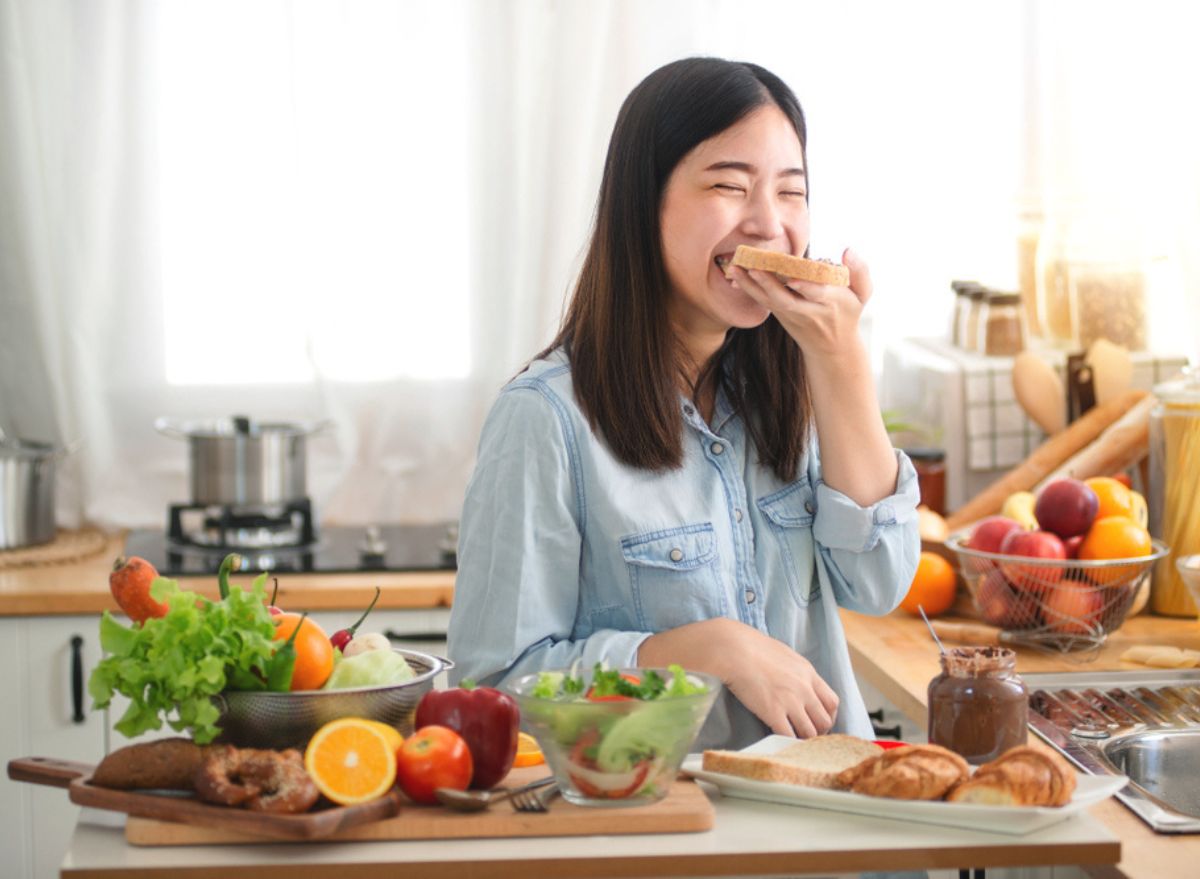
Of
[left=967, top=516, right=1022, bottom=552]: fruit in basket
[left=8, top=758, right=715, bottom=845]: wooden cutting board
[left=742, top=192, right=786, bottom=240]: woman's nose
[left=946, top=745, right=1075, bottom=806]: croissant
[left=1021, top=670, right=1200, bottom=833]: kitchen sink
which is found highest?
[left=742, top=192, right=786, bottom=240]: woman's nose

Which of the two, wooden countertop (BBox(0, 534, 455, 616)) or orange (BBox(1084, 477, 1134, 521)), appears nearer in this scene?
orange (BBox(1084, 477, 1134, 521))

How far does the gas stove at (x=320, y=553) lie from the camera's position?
2.79 m

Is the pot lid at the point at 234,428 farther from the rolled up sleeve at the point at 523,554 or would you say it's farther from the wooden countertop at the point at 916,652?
the rolled up sleeve at the point at 523,554

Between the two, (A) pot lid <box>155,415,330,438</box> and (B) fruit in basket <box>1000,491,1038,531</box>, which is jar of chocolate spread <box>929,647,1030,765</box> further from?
(A) pot lid <box>155,415,330,438</box>

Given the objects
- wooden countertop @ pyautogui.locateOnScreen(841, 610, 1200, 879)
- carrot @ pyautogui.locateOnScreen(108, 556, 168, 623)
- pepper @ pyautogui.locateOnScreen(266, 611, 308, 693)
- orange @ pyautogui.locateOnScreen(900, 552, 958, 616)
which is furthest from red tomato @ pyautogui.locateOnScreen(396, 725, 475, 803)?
orange @ pyautogui.locateOnScreen(900, 552, 958, 616)

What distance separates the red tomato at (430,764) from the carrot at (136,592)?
242 mm

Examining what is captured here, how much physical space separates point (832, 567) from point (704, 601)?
7.0 inches

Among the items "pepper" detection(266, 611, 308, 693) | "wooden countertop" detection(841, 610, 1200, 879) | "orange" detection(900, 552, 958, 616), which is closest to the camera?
"pepper" detection(266, 611, 308, 693)

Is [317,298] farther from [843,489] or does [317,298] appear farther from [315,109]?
[843,489]

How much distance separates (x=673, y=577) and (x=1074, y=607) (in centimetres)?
83

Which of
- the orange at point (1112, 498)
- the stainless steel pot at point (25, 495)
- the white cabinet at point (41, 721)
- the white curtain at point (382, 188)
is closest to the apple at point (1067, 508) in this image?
the orange at point (1112, 498)

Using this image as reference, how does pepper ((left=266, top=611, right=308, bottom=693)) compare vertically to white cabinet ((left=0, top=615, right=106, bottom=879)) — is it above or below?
above

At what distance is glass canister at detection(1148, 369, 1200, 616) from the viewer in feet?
7.79

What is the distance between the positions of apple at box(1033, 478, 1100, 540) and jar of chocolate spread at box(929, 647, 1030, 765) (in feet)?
3.09
